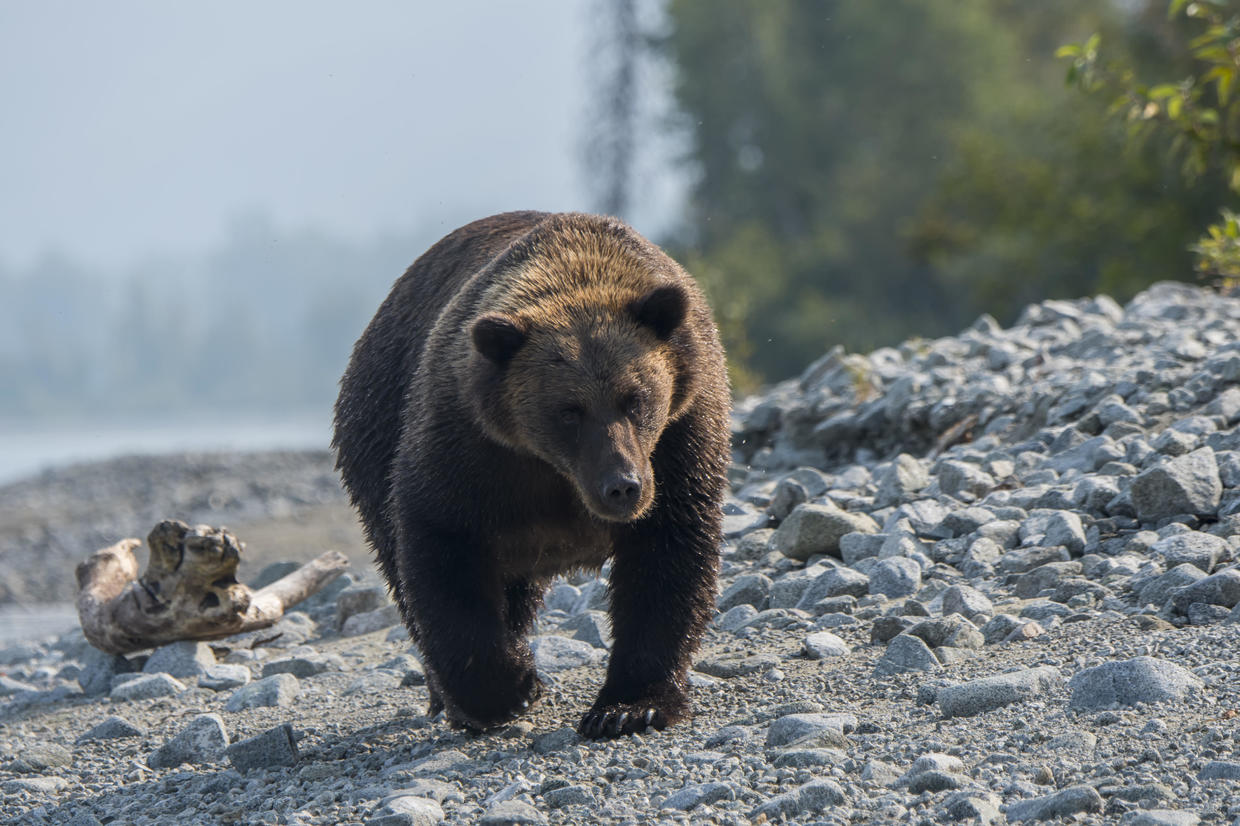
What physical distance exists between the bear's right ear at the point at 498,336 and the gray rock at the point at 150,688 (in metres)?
2.74

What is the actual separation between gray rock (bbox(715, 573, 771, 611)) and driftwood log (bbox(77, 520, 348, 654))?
2193 millimetres

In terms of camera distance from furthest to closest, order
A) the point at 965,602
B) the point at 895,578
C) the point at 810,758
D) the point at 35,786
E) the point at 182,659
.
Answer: the point at 182,659, the point at 895,578, the point at 965,602, the point at 35,786, the point at 810,758

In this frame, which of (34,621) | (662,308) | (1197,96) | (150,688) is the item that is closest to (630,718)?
(662,308)

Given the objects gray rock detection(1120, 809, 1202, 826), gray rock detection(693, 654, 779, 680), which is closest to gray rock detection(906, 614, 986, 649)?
gray rock detection(693, 654, 779, 680)

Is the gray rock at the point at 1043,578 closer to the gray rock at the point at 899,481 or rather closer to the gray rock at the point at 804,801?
the gray rock at the point at 899,481

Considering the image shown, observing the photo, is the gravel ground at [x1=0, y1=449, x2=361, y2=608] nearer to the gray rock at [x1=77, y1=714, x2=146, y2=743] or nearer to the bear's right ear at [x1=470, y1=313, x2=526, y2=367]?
the gray rock at [x1=77, y1=714, x2=146, y2=743]

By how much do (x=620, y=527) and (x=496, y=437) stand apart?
50cm

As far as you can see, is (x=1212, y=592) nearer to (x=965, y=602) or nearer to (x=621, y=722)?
(x=965, y=602)

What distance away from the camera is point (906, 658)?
4.31m

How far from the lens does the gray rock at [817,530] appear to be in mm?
5996

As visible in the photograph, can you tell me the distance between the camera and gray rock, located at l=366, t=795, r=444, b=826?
3.38m

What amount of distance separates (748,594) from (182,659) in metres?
2.72

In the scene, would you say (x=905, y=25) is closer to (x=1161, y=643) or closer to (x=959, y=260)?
(x=959, y=260)

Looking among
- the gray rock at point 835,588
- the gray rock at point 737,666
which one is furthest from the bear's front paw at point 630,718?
the gray rock at point 835,588
